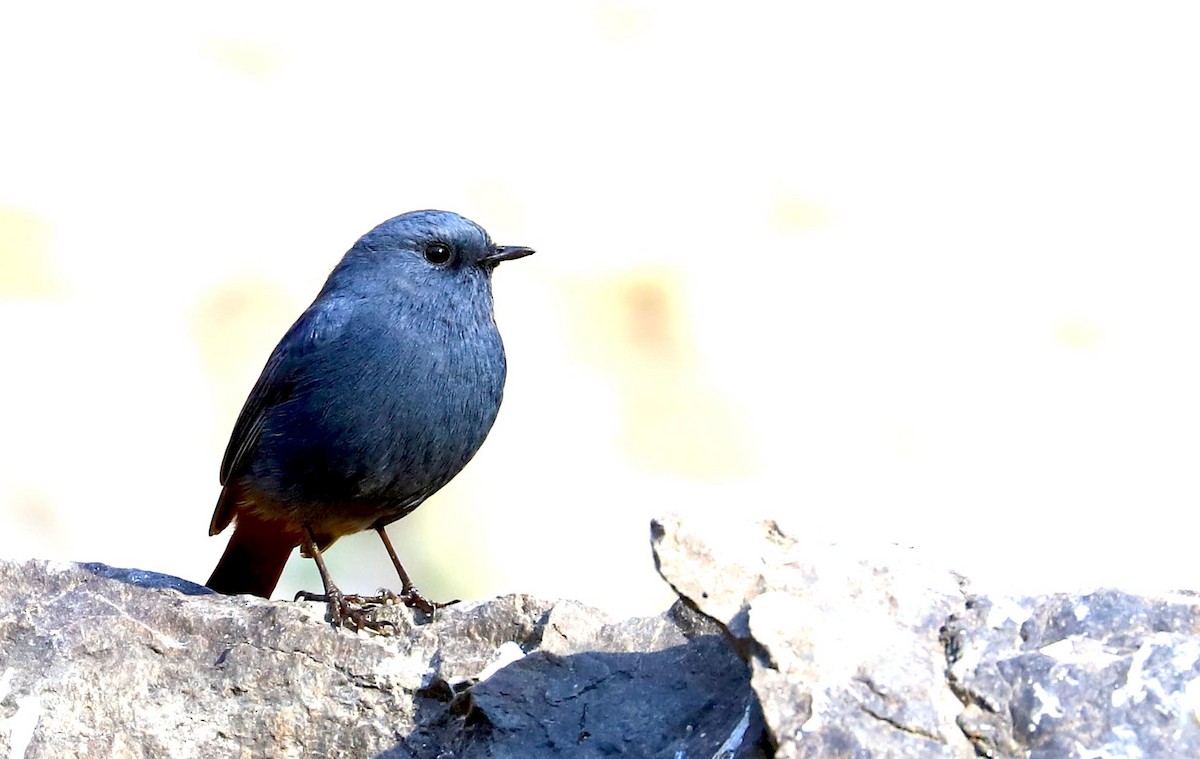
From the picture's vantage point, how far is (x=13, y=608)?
5773 millimetres

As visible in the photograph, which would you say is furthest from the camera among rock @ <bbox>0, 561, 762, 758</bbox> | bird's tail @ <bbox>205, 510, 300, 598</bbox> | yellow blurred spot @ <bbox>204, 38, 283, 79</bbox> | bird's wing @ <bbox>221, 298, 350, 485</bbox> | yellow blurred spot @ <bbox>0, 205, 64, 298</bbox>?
yellow blurred spot @ <bbox>204, 38, 283, 79</bbox>

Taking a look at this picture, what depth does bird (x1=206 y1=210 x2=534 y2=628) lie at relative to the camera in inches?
237

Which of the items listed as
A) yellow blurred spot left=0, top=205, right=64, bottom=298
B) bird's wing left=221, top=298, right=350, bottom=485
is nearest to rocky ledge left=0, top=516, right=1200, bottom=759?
bird's wing left=221, top=298, right=350, bottom=485

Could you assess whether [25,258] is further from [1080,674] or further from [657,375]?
[1080,674]

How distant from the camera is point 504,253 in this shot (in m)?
6.58

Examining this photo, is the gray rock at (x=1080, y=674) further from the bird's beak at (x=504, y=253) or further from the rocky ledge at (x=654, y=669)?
the bird's beak at (x=504, y=253)

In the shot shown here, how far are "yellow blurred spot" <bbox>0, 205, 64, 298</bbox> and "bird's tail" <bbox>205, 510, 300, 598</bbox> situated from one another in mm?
6023

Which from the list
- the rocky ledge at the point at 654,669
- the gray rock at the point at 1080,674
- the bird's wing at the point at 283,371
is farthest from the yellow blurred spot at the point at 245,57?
the gray rock at the point at 1080,674

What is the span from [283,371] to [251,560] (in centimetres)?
79

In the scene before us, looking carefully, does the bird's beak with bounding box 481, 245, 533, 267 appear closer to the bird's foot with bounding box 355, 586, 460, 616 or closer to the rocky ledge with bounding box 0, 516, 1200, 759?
the bird's foot with bounding box 355, 586, 460, 616

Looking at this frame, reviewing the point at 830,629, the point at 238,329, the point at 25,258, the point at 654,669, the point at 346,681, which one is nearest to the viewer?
the point at 830,629

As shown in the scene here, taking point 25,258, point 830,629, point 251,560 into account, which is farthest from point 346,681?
point 25,258

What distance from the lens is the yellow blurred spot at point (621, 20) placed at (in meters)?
15.0

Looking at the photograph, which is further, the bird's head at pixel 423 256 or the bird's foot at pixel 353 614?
the bird's head at pixel 423 256
